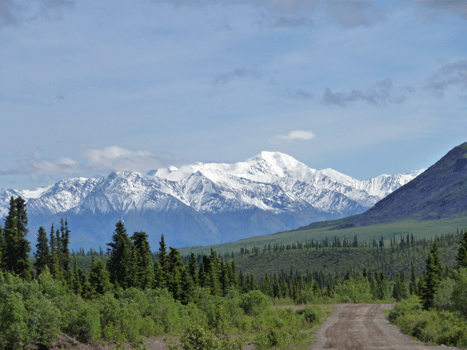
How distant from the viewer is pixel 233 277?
12975 cm

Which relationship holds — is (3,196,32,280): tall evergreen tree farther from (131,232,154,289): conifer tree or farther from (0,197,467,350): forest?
(131,232,154,289): conifer tree

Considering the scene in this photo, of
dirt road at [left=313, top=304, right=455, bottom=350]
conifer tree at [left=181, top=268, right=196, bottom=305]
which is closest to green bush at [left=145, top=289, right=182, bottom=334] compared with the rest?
dirt road at [left=313, top=304, right=455, bottom=350]

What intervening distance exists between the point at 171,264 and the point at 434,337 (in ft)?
177

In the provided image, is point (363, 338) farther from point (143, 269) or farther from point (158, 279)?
point (143, 269)

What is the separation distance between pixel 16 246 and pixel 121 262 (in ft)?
57.2

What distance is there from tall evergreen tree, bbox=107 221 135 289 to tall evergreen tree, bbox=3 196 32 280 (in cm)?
1325

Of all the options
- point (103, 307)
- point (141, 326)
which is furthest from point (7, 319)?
point (141, 326)

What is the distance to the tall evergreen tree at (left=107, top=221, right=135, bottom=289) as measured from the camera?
284ft

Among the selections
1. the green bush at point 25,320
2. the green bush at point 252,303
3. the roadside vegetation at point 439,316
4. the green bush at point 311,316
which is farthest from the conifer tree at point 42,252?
the green bush at point 25,320

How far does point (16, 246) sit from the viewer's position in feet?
294

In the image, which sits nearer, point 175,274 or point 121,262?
point 175,274

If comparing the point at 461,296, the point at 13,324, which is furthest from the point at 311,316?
the point at 13,324

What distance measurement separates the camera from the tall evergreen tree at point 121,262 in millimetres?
86656

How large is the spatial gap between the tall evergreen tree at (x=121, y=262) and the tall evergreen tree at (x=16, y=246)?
13250 mm
